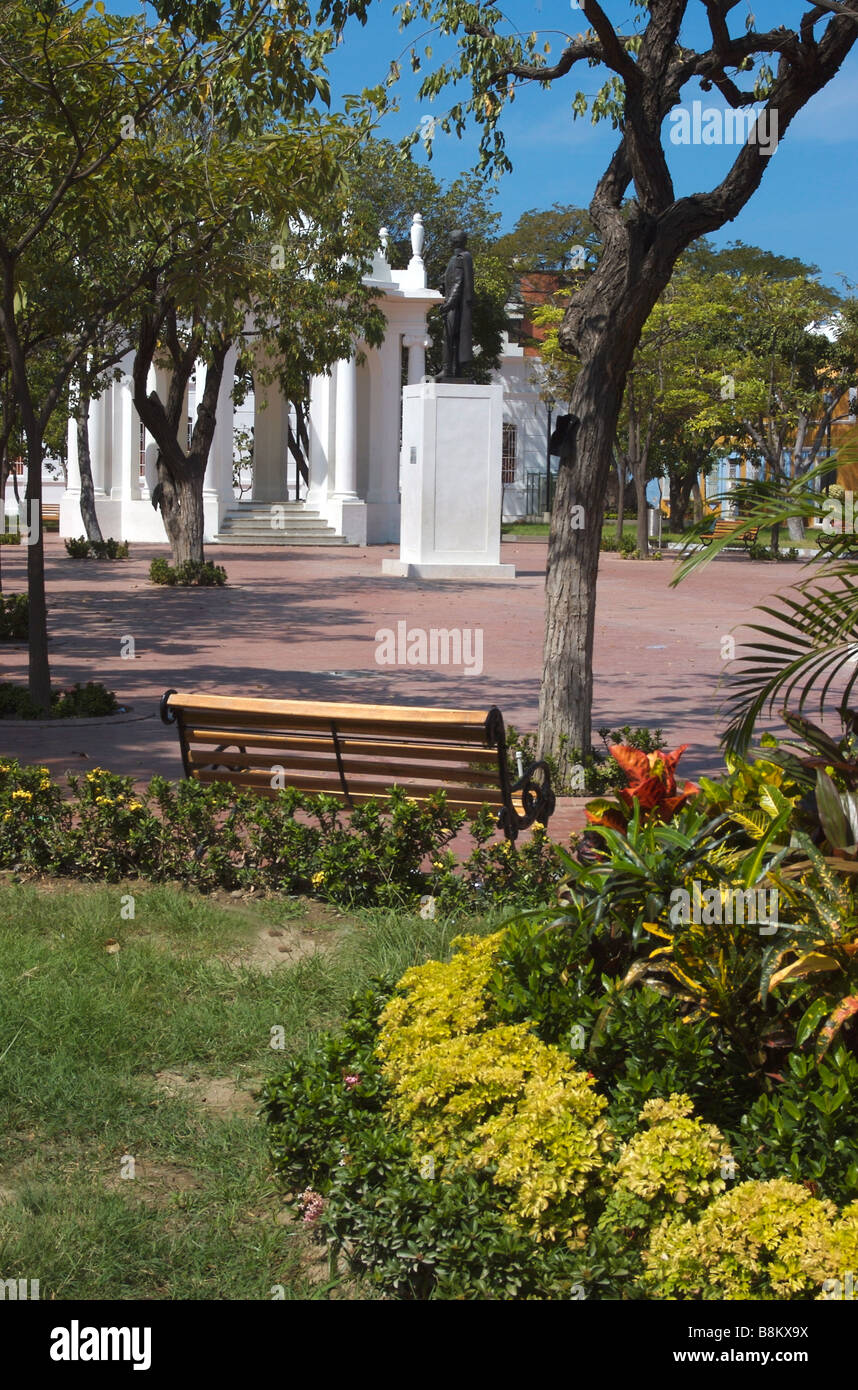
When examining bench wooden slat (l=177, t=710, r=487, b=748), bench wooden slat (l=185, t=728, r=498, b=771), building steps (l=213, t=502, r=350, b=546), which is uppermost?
building steps (l=213, t=502, r=350, b=546)

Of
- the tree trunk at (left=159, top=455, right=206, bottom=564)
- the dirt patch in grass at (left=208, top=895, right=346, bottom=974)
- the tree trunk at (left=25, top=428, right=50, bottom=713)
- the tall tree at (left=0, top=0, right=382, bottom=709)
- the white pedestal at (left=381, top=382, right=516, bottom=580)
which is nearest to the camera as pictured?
the dirt patch in grass at (left=208, top=895, right=346, bottom=974)

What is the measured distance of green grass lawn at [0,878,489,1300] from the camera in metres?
3.31

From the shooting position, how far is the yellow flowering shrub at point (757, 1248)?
9.23 ft

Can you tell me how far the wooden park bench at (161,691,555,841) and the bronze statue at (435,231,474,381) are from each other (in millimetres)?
18889

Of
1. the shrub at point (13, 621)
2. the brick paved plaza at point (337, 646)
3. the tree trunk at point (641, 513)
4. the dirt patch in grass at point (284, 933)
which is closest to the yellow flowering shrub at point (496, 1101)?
the dirt patch in grass at point (284, 933)

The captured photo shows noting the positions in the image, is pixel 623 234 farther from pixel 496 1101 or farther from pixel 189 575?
pixel 189 575

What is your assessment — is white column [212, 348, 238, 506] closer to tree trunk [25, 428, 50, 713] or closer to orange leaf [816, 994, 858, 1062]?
tree trunk [25, 428, 50, 713]

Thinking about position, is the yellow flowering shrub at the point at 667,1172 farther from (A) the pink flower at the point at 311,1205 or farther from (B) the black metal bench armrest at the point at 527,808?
(B) the black metal bench armrest at the point at 527,808

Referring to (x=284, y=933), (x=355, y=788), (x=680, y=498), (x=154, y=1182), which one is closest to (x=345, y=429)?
(x=680, y=498)

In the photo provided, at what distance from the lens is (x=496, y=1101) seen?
133 inches

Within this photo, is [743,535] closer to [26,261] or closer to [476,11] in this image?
[476,11]

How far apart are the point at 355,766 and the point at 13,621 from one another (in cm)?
965

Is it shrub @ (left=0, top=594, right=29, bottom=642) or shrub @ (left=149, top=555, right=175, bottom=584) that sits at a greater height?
shrub @ (left=149, top=555, right=175, bottom=584)

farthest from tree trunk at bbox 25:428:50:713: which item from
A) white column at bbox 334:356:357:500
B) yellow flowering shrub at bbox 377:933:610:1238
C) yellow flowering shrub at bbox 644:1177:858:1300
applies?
white column at bbox 334:356:357:500
